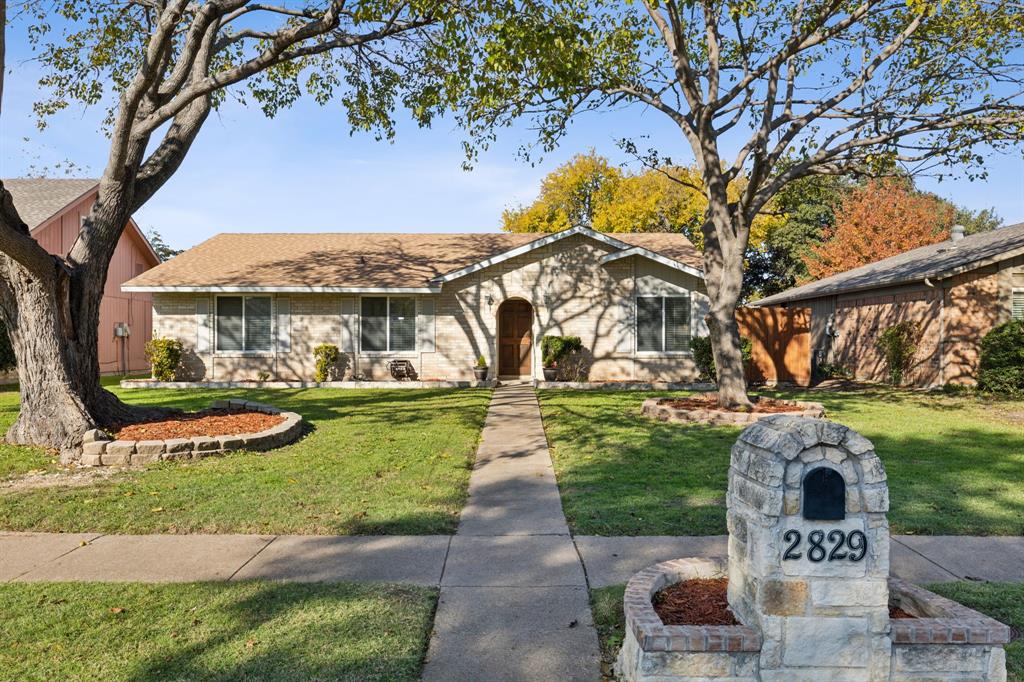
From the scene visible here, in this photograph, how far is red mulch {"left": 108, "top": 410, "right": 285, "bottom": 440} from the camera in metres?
9.30

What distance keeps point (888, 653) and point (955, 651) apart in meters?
0.32

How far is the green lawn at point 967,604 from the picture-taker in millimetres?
3529

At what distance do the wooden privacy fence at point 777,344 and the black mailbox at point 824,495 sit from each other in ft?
56.6

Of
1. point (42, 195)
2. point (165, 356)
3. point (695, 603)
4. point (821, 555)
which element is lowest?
point (695, 603)

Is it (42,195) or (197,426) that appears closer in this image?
(197,426)

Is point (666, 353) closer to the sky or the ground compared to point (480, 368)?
closer to the sky

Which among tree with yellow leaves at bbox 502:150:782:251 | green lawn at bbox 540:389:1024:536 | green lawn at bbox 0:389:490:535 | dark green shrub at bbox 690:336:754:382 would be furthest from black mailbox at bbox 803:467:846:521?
tree with yellow leaves at bbox 502:150:782:251

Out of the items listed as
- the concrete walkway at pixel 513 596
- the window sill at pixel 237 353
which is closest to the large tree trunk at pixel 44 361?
the concrete walkway at pixel 513 596

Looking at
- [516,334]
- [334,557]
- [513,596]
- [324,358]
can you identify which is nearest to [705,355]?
[516,334]

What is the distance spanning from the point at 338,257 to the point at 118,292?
10.1 m

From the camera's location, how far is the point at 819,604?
9.90 feet

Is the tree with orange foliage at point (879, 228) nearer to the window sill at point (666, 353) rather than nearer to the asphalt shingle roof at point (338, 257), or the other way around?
the asphalt shingle roof at point (338, 257)

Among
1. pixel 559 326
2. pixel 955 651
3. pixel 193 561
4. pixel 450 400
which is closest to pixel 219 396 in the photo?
pixel 450 400

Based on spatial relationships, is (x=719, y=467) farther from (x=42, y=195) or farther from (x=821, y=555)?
(x=42, y=195)
